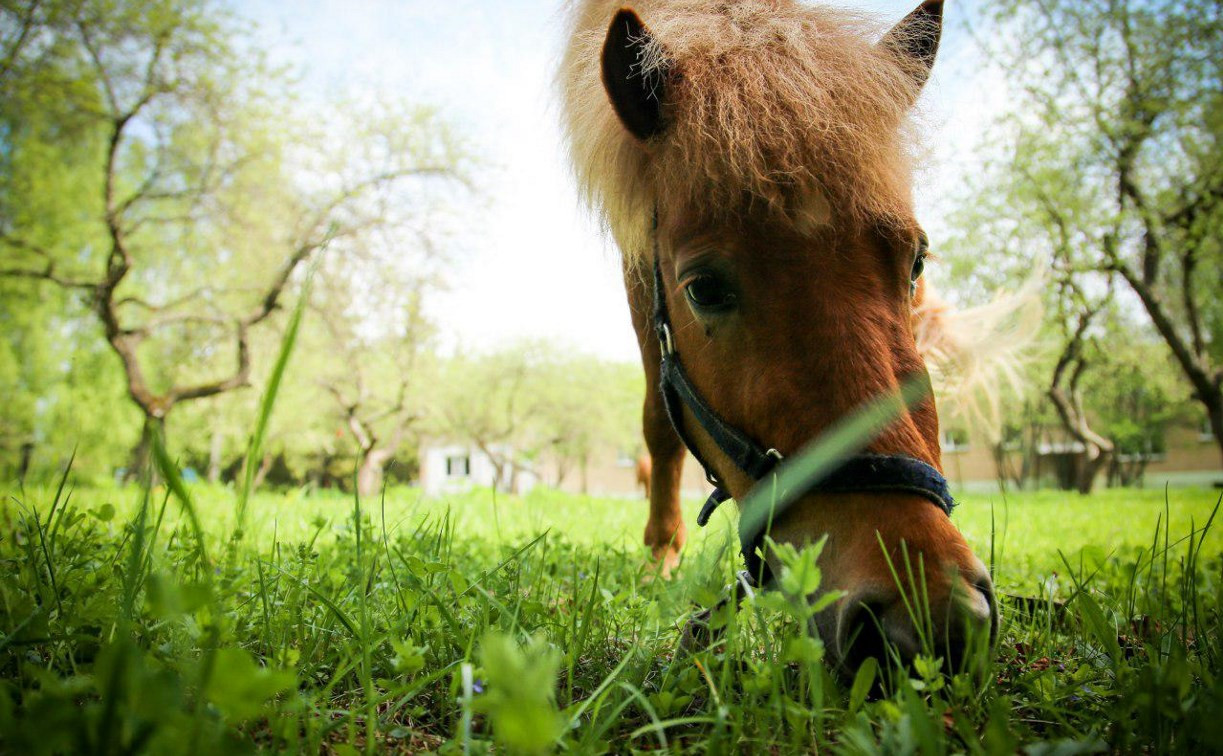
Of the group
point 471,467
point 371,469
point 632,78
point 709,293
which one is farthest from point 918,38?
point 471,467

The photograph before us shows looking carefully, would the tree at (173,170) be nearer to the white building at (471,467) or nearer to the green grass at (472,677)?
the green grass at (472,677)

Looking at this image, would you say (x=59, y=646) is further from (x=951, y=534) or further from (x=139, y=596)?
(x=951, y=534)

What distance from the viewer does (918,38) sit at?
2.33 metres

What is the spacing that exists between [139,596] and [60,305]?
84.6 ft

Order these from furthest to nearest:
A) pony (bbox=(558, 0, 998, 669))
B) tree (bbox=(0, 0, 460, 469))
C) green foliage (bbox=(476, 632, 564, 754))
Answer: tree (bbox=(0, 0, 460, 469)) < pony (bbox=(558, 0, 998, 669)) < green foliage (bbox=(476, 632, 564, 754))

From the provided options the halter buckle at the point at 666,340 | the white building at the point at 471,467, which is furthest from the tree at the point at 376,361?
the halter buckle at the point at 666,340

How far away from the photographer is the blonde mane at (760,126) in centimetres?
170

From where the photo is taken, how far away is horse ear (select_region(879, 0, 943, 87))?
7.18ft

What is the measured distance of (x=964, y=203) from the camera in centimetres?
1855

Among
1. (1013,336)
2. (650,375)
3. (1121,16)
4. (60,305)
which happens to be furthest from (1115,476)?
(60,305)

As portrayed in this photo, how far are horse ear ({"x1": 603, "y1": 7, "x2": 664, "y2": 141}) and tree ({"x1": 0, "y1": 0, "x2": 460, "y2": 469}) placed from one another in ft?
37.7

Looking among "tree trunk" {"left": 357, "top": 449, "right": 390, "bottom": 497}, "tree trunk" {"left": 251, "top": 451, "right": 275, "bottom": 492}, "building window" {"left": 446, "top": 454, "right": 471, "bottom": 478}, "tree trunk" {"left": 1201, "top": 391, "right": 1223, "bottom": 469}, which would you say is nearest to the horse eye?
"tree trunk" {"left": 251, "top": 451, "right": 275, "bottom": 492}

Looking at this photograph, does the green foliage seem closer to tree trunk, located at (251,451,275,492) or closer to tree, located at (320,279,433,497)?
tree trunk, located at (251,451,275,492)

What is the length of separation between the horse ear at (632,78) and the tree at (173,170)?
11.5 metres
